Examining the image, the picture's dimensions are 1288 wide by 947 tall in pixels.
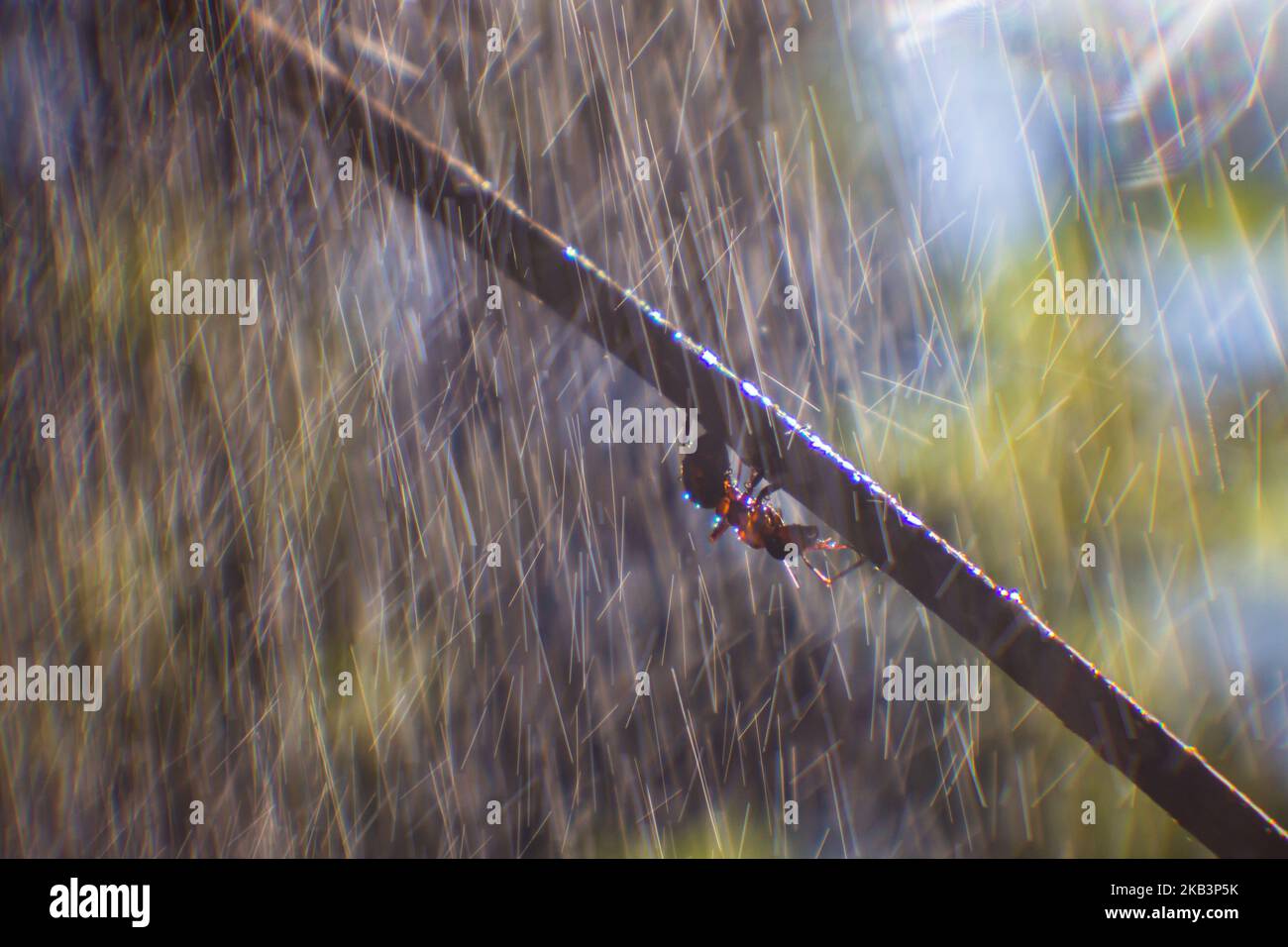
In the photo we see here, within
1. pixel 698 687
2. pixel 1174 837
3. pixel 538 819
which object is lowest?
pixel 1174 837

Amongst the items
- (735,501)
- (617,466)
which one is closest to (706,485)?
(735,501)

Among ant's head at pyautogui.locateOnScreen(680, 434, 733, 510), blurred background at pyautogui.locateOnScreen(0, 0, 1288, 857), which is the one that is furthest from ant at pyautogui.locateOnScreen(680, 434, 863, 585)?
blurred background at pyautogui.locateOnScreen(0, 0, 1288, 857)

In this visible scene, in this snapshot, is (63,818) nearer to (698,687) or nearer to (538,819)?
(538,819)

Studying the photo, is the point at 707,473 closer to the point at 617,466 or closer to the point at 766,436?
the point at 766,436

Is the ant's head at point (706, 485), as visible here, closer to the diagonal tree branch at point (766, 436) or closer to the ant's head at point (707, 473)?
the ant's head at point (707, 473)

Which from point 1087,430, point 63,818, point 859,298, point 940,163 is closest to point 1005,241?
point 940,163

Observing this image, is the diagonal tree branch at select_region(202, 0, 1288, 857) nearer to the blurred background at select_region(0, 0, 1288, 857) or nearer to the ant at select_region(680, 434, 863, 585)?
the ant at select_region(680, 434, 863, 585)
